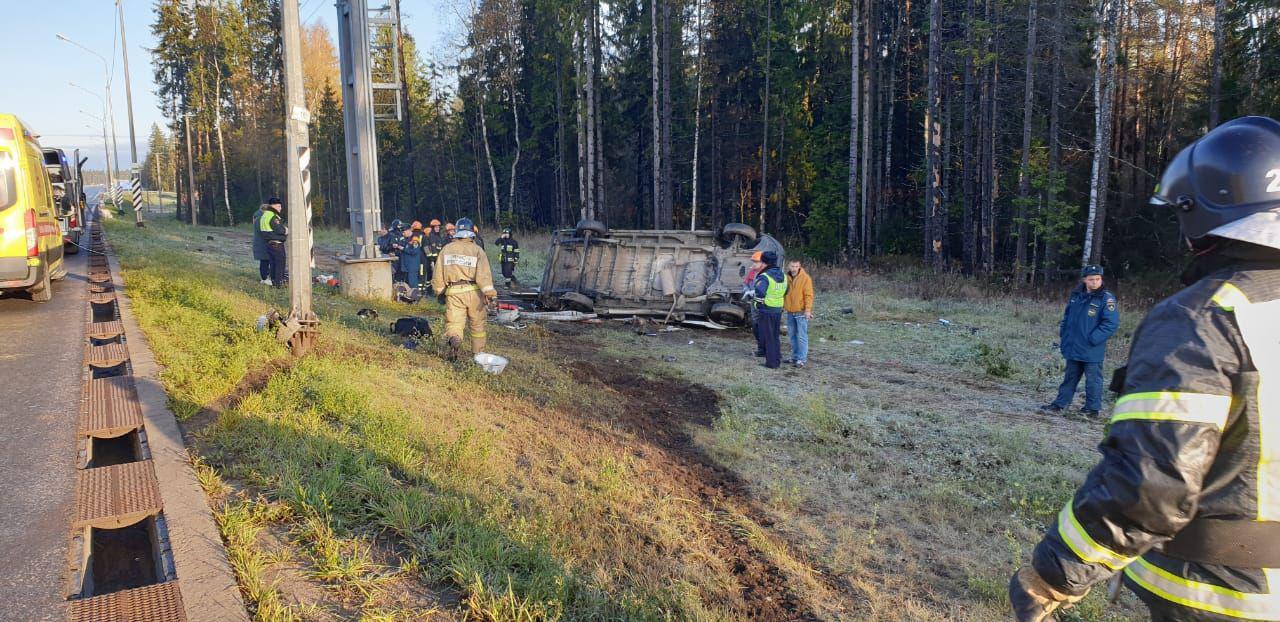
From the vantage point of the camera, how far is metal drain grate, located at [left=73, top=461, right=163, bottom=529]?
3881 millimetres

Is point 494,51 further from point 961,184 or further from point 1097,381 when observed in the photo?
point 1097,381

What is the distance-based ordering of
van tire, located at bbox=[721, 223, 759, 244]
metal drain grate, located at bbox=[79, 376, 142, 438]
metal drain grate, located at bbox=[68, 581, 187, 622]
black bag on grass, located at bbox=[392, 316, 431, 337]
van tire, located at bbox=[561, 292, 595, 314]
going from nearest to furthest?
1. metal drain grate, located at bbox=[68, 581, 187, 622]
2. metal drain grate, located at bbox=[79, 376, 142, 438]
3. black bag on grass, located at bbox=[392, 316, 431, 337]
4. van tire, located at bbox=[721, 223, 759, 244]
5. van tire, located at bbox=[561, 292, 595, 314]

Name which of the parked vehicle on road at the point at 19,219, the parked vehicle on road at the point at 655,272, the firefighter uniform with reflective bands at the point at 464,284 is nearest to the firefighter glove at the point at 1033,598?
the firefighter uniform with reflective bands at the point at 464,284

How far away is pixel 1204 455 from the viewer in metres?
1.76

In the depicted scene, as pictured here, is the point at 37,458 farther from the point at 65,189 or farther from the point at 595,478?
the point at 65,189

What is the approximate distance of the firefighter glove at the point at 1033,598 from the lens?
1.98 meters

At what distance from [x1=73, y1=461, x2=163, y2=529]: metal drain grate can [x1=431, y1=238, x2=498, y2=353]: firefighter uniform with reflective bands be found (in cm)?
427

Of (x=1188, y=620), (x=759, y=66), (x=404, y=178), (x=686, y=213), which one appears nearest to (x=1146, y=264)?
(x=759, y=66)

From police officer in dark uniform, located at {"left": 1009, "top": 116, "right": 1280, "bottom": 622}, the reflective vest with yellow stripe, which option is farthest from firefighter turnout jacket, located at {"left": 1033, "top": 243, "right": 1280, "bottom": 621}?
the reflective vest with yellow stripe

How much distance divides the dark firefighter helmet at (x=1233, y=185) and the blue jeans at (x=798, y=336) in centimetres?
885

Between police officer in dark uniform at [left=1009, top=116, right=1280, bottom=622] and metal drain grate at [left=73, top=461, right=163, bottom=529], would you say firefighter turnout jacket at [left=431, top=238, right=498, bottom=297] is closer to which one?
metal drain grate at [left=73, top=461, right=163, bottom=529]

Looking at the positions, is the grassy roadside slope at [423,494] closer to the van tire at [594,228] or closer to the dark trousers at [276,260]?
the dark trousers at [276,260]

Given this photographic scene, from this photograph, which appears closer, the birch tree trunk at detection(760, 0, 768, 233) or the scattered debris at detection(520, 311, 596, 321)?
the scattered debris at detection(520, 311, 596, 321)

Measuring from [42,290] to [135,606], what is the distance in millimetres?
10396
